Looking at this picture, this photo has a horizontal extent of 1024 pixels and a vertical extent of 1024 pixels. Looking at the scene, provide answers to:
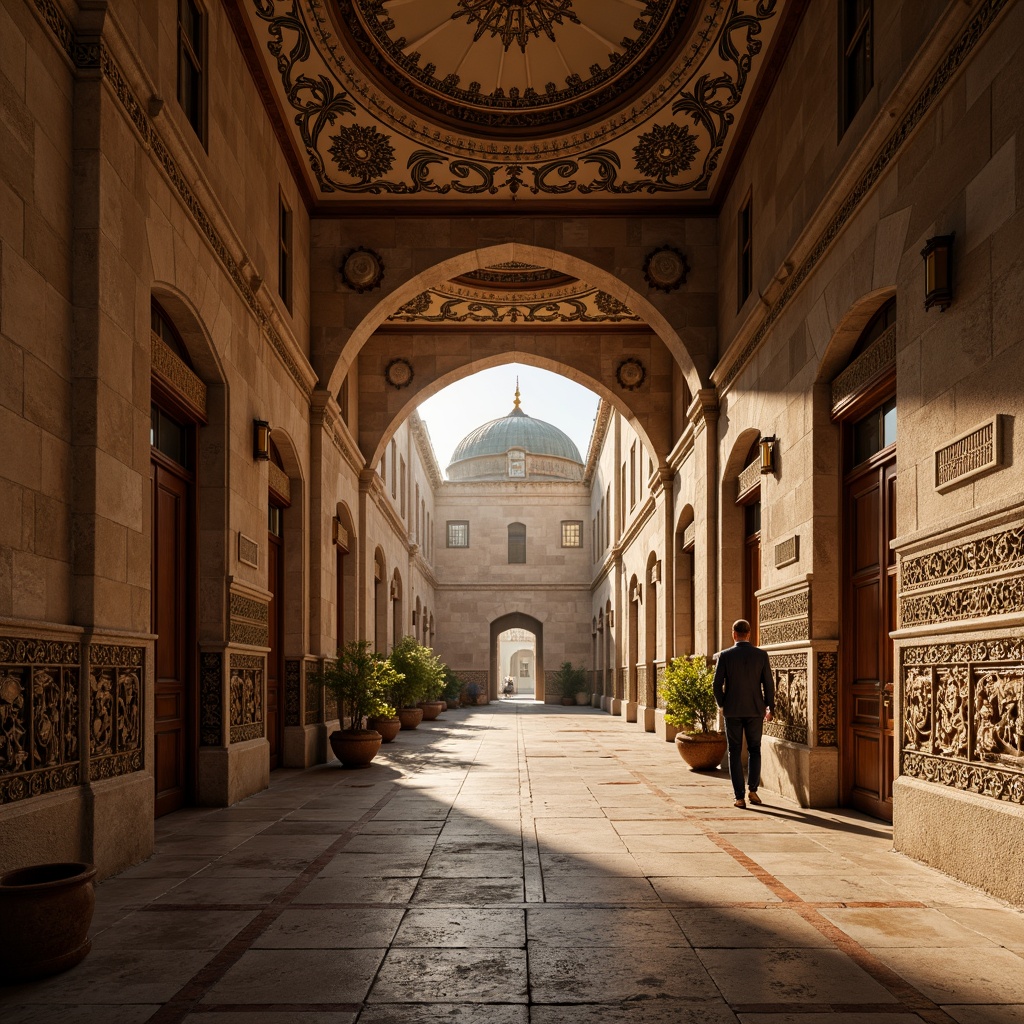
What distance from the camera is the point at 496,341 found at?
18453 millimetres

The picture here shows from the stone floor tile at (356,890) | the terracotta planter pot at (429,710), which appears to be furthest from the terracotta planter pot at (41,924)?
the terracotta planter pot at (429,710)

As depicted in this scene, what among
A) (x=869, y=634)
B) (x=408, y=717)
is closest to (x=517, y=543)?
(x=408, y=717)

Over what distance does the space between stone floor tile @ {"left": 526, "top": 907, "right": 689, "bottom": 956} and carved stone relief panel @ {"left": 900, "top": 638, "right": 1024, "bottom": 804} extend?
6.23 ft

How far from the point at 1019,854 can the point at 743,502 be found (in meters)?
8.01

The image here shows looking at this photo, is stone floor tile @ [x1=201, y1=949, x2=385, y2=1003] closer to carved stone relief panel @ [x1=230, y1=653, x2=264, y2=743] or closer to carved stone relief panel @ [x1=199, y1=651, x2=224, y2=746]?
carved stone relief panel @ [x1=199, y1=651, x2=224, y2=746]

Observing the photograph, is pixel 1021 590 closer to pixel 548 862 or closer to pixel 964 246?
pixel 964 246

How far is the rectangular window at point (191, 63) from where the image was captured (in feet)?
27.2

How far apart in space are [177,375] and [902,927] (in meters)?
6.50

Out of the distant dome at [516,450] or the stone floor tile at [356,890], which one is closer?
the stone floor tile at [356,890]

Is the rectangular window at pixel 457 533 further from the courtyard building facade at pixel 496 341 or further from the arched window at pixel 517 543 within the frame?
the courtyard building facade at pixel 496 341

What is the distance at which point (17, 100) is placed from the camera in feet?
17.5

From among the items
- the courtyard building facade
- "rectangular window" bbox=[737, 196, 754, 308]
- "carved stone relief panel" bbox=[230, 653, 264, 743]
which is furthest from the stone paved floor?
"rectangular window" bbox=[737, 196, 754, 308]

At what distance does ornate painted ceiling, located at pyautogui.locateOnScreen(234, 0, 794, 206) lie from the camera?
34.1ft

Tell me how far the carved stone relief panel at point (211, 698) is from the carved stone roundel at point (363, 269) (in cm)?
651
